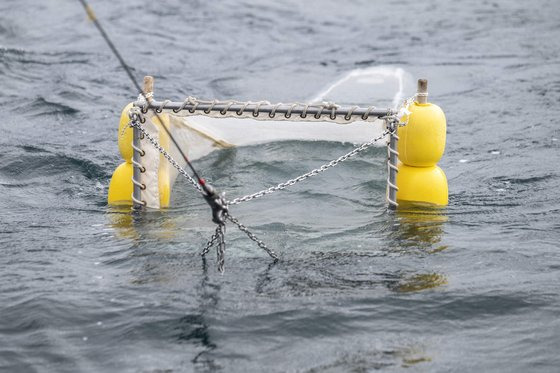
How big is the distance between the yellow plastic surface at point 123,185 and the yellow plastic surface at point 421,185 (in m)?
2.45

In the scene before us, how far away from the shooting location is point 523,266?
691cm

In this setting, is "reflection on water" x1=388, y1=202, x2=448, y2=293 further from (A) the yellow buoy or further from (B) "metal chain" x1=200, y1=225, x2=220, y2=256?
(B) "metal chain" x1=200, y1=225, x2=220, y2=256

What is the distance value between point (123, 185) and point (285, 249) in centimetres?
181

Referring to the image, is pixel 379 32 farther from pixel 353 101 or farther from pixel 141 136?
pixel 141 136

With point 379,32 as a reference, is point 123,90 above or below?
below

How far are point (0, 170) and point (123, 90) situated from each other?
12.5 feet

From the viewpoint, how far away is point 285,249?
7.15 meters

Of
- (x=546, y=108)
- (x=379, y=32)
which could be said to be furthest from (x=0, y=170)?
(x=379, y=32)

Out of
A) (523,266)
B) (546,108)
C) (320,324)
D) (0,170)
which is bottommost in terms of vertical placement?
(320,324)

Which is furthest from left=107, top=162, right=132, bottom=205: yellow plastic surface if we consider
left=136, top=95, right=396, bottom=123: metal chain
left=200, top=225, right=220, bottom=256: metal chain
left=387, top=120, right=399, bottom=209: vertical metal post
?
left=387, top=120, right=399, bottom=209: vertical metal post

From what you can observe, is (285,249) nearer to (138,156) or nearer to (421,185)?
(421,185)

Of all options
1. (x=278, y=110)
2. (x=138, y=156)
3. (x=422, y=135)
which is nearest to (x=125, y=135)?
(x=138, y=156)

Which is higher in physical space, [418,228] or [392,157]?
[392,157]

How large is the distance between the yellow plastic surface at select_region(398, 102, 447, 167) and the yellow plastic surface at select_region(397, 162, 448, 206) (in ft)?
0.29
